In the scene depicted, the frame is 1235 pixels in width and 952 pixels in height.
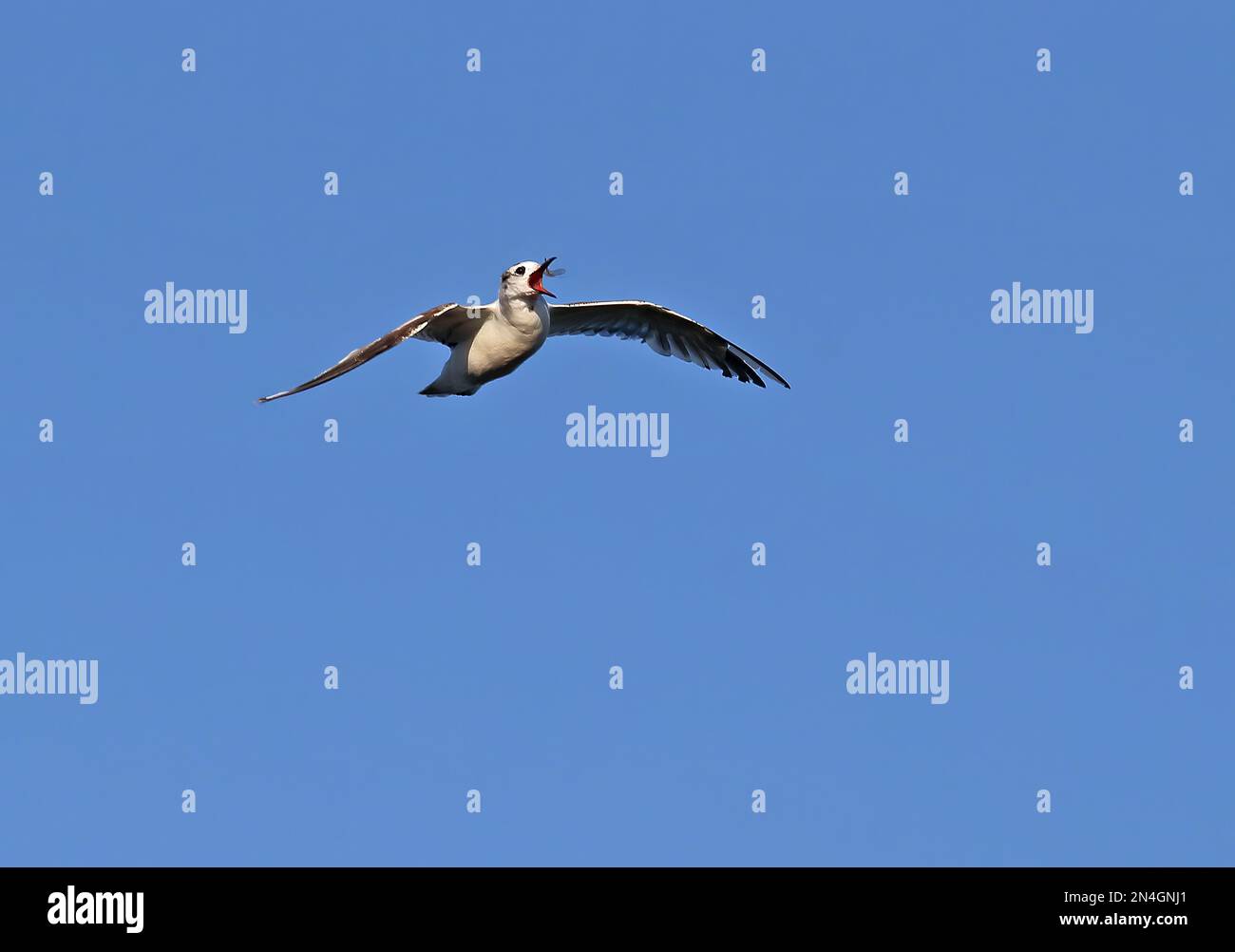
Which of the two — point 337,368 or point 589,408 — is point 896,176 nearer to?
point 589,408

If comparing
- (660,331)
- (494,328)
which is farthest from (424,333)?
(660,331)

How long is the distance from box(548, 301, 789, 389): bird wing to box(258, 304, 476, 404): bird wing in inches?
112

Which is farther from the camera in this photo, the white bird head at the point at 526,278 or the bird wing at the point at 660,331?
the bird wing at the point at 660,331

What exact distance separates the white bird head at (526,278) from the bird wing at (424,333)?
0.85 metres

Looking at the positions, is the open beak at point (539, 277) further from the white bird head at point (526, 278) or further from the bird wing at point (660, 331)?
the bird wing at point (660, 331)

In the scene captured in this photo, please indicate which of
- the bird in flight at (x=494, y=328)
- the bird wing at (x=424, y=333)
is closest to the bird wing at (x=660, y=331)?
the bird in flight at (x=494, y=328)

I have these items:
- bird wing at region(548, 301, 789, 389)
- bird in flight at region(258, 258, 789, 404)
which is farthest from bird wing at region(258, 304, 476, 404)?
bird wing at region(548, 301, 789, 389)

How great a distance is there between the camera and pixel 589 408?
4216cm

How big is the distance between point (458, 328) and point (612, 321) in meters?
4.58

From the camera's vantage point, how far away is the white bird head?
105 ft

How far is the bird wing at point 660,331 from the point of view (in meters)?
36.4

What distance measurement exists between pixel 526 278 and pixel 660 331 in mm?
6138

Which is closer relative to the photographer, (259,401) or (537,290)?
(259,401)
